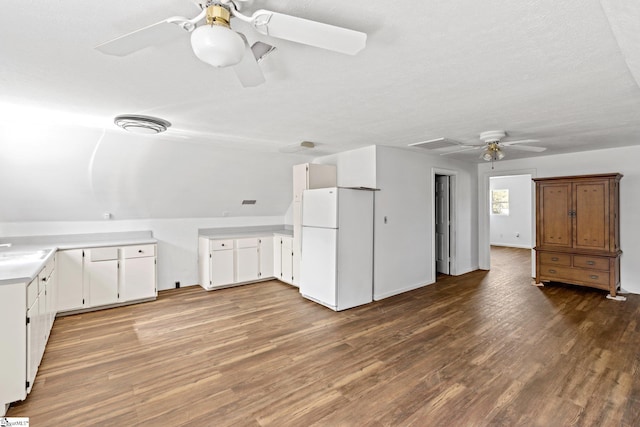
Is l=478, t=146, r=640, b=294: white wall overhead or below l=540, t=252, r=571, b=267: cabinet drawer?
overhead

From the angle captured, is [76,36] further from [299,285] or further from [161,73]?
[299,285]

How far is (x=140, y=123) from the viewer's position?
3045 millimetres

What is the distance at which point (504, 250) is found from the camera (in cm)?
941

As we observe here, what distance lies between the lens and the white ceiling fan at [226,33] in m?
1.20

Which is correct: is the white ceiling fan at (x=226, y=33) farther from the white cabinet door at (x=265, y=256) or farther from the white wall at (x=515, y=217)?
the white wall at (x=515, y=217)

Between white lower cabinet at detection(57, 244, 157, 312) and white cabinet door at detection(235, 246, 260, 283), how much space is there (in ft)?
4.24

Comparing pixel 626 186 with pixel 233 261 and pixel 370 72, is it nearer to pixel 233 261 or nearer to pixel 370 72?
pixel 370 72

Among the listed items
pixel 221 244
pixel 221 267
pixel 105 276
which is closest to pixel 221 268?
pixel 221 267

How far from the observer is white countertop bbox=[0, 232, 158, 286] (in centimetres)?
262

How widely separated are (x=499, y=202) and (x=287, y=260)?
28.9 feet

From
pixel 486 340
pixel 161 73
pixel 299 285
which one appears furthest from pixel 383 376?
pixel 161 73

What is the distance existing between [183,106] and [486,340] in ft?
12.6

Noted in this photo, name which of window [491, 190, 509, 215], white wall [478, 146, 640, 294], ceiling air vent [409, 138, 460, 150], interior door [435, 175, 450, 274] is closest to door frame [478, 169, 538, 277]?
interior door [435, 175, 450, 274]

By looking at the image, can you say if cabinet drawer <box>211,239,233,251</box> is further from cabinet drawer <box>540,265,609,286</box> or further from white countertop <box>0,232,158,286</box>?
cabinet drawer <box>540,265,609,286</box>
